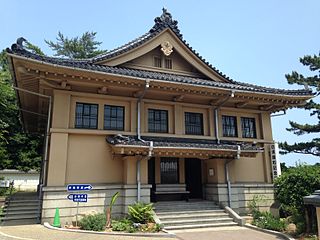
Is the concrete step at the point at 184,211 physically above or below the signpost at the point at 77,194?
below

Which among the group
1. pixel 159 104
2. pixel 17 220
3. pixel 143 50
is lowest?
pixel 17 220

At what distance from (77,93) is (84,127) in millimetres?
1487

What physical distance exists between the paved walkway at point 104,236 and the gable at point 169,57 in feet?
25.6

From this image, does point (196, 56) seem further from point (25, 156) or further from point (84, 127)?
point (25, 156)

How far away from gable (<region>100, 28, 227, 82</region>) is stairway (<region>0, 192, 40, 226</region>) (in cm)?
730

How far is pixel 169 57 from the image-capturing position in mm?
14617

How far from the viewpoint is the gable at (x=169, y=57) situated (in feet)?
43.8

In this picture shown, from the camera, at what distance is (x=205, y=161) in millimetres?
13562

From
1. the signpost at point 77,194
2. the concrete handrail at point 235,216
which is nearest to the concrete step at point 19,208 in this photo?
the signpost at point 77,194

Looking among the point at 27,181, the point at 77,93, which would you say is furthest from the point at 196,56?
the point at 27,181

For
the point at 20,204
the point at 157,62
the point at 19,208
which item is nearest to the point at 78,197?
the point at 19,208

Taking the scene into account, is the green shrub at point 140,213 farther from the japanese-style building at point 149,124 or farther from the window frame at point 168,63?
the window frame at point 168,63

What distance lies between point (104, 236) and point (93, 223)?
3.45ft

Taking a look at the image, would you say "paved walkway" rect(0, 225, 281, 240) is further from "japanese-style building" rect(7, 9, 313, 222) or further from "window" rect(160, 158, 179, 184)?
"window" rect(160, 158, 179, 184)
